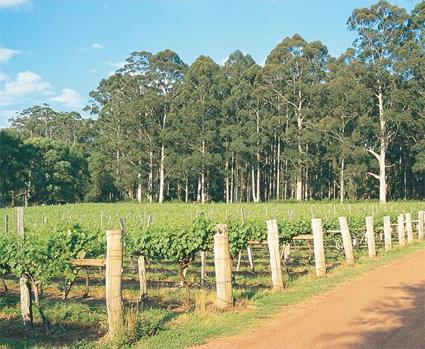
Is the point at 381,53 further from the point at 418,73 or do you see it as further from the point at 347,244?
the point at 347,244

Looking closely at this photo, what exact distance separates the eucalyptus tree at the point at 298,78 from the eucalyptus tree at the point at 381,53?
5676 millimetres

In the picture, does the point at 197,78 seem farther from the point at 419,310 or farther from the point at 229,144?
the point at 419,310

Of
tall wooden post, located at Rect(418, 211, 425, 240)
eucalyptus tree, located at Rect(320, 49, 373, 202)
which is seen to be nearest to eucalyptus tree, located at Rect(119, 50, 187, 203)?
eucalyptus tree, located at Rect(320, 49, 373, 202)

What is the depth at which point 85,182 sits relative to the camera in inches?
2623

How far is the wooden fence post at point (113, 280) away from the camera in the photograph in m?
7.20

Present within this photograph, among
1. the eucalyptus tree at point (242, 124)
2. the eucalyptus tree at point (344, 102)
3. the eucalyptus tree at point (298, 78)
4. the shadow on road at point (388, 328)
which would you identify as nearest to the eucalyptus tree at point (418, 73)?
the eucalyptus tree at point (344, 102)

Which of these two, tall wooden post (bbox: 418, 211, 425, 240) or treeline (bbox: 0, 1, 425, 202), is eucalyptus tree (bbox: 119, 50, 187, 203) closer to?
treeline (bbox: 0, 1, 425, 202)

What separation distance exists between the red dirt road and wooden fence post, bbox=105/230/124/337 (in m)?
1.42

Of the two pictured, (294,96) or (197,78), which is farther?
(197,78)

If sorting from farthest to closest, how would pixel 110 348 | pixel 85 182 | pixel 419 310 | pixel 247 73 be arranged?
pixel 85 182, pixel 247 73, pixel 419 310, pixel 110 348

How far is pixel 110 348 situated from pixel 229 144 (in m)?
48.9

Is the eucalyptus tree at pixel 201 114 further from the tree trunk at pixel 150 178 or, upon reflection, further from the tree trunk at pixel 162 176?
the tree trunk at pixel 150 178

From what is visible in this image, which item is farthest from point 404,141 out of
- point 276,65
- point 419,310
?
point 419,310

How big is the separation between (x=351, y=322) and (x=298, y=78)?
46995 millimetres
